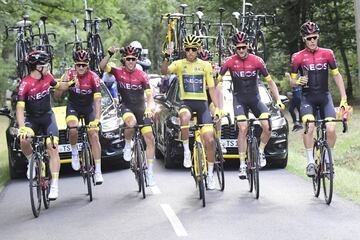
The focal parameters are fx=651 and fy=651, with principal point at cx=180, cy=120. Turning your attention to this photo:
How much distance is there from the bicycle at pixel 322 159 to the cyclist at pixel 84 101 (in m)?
3.31

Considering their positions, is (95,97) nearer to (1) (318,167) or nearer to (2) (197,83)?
(2) (197,83)

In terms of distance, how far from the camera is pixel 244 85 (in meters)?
10.3

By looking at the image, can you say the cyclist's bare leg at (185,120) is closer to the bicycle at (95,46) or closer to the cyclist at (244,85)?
the cyclist at (244,85)

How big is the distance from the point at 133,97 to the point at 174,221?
9.18 feet

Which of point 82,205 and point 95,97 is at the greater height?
point 95,97

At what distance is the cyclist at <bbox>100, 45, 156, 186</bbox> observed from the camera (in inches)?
403

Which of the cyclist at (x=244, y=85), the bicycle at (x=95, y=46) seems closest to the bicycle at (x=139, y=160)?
the cyclist at (x=244, y=85)

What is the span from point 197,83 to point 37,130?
2.53 metres

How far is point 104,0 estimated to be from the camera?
2961 cm

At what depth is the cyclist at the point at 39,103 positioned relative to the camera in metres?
9.30

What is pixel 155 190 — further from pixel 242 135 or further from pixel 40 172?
pixel 40 172

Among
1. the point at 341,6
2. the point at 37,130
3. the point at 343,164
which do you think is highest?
the point at 341,6

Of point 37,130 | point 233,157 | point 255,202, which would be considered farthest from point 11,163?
point 255,202

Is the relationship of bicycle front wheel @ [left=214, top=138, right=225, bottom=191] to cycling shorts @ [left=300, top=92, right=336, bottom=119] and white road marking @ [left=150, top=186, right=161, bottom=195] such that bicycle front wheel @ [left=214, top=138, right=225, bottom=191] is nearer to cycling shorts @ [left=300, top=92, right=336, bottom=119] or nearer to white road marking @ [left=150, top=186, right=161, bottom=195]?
white road marking @ [left=150, top=186, right=161, bottom=195]
